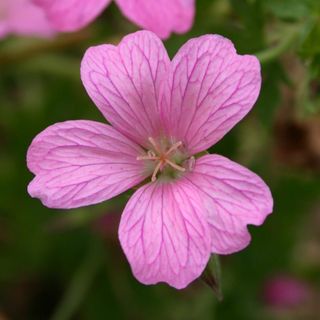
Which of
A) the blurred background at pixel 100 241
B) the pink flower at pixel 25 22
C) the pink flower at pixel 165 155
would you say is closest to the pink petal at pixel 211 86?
the pink flower at pixel 165 155

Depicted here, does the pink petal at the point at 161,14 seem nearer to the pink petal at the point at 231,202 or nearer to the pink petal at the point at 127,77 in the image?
the pink petal at the point at 127,77

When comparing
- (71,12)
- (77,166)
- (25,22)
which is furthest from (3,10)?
(77,166)

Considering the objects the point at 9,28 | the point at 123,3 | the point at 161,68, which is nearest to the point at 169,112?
the point at 161,68

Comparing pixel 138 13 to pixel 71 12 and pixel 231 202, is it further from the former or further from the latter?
pixel 231 202

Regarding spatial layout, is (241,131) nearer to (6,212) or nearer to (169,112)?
(6,212)

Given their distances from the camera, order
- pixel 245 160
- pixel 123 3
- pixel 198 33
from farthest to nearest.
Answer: pixel 245 160 → pixel 198 33 → pixel 123 3

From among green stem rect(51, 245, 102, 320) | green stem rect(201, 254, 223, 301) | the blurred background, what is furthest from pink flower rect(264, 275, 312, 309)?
green stem rect(201, 254, 223, 301)
